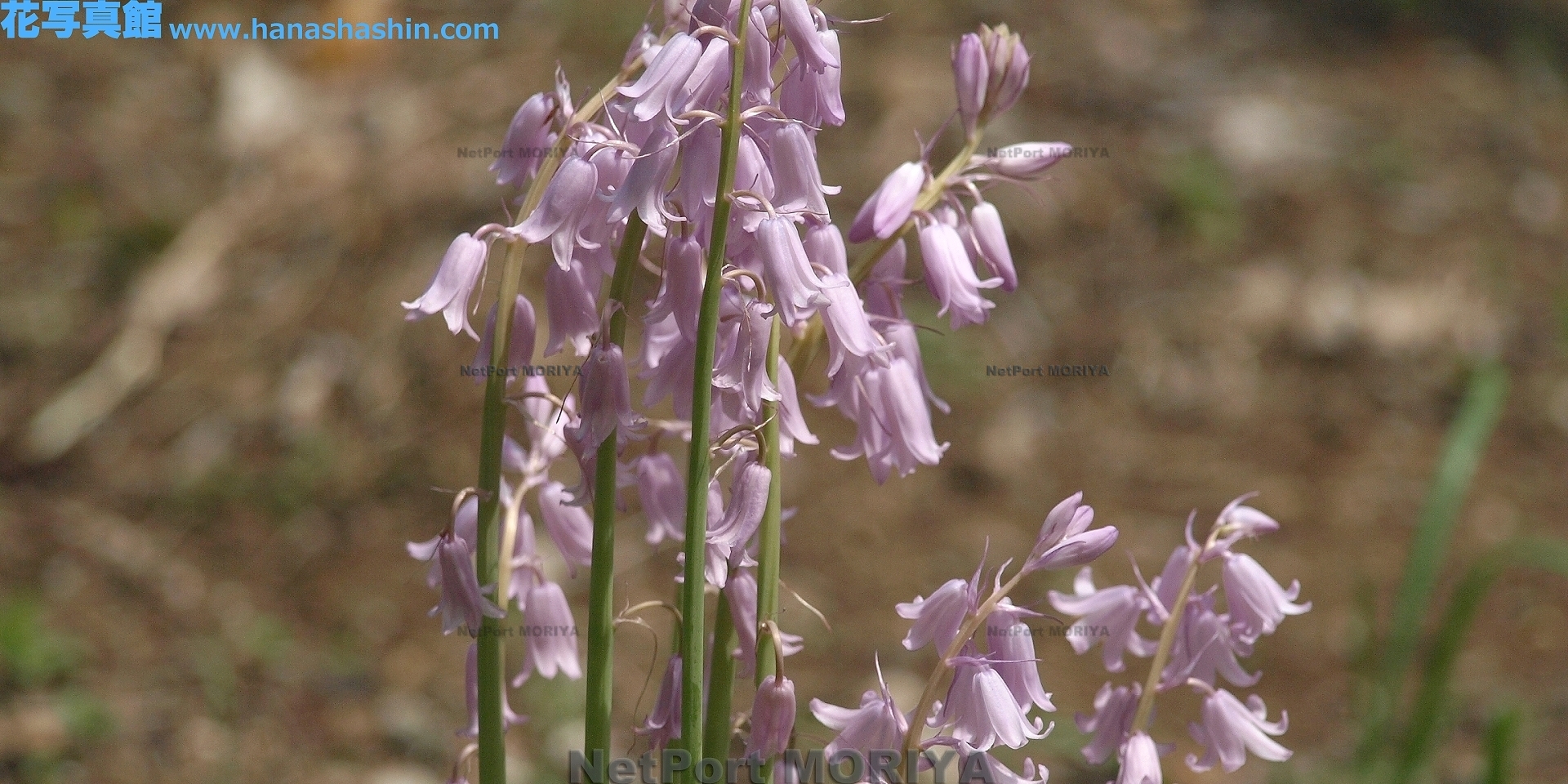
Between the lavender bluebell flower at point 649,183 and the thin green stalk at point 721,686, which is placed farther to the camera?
Answer: the thin green stalk at point 721,686

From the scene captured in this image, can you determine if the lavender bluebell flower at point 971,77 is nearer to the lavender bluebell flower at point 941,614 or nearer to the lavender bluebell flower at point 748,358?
the lavender bluebell flower at point 748,358

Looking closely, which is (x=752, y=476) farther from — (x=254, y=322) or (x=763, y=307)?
(x=254, y=322)

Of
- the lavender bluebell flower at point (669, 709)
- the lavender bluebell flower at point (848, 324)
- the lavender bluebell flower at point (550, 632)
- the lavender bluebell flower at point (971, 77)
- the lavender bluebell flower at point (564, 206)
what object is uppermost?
the lavender bluebell flower at point (971, 77)

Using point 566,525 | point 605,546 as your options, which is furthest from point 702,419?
point 566,525

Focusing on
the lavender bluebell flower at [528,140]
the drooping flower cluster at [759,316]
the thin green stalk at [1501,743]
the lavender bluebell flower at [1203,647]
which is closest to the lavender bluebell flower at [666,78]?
the drooping flower cluster at [759,316]

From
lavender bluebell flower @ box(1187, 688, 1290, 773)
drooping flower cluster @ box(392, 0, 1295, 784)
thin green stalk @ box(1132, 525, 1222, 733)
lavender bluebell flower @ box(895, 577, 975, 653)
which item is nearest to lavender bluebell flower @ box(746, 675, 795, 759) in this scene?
drooping flower cluster @ box(392, 0, 1295, 784)

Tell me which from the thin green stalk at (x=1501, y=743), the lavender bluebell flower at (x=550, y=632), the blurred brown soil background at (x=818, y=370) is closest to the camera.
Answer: the lavender bluebell flower at (x=550, y=632)

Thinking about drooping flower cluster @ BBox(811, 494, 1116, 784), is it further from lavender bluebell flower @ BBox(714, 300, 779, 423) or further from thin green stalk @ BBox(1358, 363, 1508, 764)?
thin green stalk @ BBox(1358, 363, 1508, 764)
